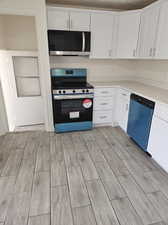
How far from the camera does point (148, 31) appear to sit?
254 cm

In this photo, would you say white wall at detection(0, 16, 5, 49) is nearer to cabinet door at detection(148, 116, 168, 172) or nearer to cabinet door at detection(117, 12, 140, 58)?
cabinet door at detection(117, 12, 140, 58)

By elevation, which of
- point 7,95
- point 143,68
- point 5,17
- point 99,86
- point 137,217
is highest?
point 5,17

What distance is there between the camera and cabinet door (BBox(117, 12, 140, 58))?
279cm

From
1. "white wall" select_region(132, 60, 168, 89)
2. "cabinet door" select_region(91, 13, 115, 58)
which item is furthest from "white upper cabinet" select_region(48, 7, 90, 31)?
"white wall" select_region(132, 60, 168, 89)

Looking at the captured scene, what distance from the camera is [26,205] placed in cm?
154

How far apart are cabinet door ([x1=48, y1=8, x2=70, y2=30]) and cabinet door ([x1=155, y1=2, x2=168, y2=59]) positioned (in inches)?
62.6

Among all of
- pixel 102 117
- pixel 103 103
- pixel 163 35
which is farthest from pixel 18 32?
pixel 163 35

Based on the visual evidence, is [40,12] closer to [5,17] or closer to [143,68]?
[5,17]

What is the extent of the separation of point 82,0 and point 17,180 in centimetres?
325

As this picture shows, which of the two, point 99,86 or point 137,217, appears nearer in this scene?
point 137,217

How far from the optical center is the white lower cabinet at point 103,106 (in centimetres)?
303

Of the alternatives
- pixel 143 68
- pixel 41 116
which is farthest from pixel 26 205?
pixel 143 68

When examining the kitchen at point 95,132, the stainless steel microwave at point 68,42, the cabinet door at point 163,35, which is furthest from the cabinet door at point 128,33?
the stainless steel microwave at point 68,42

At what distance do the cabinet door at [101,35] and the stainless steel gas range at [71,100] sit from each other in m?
0.50
